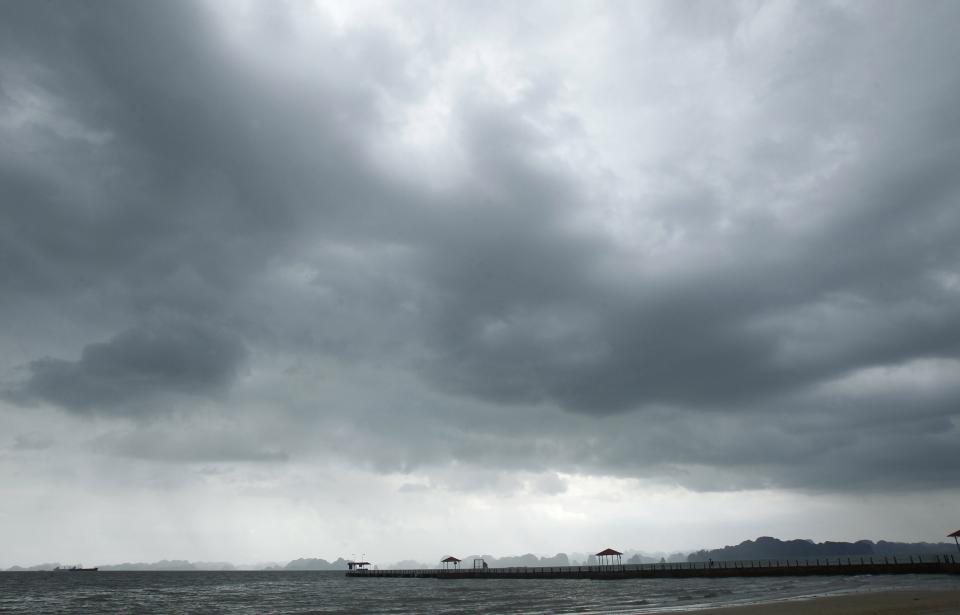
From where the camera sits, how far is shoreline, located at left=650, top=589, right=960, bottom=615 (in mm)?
35031

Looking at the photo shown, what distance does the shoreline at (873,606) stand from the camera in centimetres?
3503

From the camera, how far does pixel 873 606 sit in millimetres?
38625

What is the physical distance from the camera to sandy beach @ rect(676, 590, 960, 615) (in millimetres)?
35206

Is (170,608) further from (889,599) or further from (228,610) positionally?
Result: (889,599)

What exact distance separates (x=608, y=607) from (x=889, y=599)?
70.3 feet

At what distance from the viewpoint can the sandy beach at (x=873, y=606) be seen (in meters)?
35.2

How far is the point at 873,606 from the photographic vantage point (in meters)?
38.6

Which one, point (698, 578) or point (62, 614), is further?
point (698, 578)

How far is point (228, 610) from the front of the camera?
71.2 meters

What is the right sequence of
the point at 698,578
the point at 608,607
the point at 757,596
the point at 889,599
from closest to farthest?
the point at 889,599 < the point at 608,607 < the point at 757,596 < the point at 698,578

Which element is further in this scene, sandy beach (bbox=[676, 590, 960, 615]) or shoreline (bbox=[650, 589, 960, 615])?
sandy beach (bbox=[676, 590, 960, 615])

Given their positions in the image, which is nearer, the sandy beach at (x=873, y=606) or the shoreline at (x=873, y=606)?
the shoreline at (x=873, y=606)

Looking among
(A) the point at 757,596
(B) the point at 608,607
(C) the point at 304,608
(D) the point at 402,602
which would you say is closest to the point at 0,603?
(C) the point at 304,608

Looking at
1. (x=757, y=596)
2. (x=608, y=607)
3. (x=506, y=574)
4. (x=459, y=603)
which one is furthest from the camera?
(x=506, y=574)
